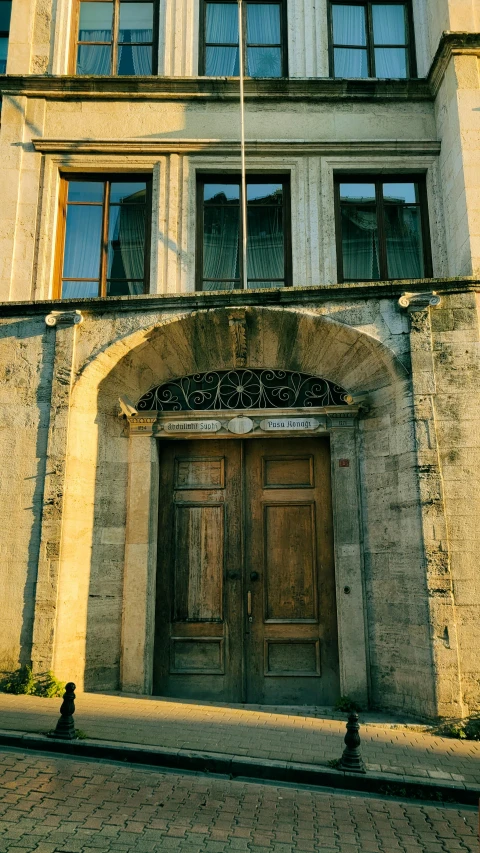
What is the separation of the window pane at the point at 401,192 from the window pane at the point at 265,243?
155cm

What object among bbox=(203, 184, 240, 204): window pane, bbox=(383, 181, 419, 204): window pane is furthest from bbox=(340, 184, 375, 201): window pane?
bbox=(203, 184, 240, 204): window pane

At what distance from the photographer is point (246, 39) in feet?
33.1

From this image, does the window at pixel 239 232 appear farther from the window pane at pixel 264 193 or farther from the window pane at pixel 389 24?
the window pane at pixel 389 24

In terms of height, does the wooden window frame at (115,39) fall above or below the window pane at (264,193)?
above

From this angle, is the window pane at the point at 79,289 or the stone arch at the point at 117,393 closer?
the stone arch at the point at 117,393

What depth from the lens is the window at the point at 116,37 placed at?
9961 mm

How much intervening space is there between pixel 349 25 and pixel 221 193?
341 centimetres

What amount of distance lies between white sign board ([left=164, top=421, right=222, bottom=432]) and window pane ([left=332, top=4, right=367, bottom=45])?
616 centimetres

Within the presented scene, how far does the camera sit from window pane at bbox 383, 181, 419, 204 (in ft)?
31.2

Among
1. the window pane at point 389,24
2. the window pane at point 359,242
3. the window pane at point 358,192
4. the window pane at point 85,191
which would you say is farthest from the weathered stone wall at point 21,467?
the window pane at point 389,24

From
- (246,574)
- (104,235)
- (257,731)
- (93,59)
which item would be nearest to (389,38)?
(93,59)

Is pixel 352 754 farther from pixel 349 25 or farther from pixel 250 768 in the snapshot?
pixel 349 25

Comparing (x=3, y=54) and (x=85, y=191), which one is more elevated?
(x=3, y=54)

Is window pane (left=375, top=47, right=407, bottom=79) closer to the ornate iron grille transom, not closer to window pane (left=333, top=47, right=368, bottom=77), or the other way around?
window pane (left=333, top=47, right=368, bottom=77)
